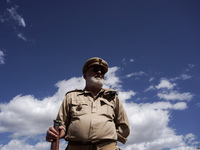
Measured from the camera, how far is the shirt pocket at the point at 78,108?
3178 mm

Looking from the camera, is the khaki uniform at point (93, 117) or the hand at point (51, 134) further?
the khaki uniform at point (93, 117)

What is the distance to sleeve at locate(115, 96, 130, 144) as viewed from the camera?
135 inches

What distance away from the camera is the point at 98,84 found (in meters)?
3.76

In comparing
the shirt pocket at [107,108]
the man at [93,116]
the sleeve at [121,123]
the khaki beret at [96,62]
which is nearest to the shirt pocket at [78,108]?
the man at [93,116]

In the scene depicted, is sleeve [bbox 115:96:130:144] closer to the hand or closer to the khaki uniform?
the khaki uniform

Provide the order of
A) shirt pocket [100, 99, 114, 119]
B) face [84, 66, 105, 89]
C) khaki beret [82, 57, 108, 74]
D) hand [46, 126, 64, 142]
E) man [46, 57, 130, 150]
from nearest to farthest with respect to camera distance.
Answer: hand [46, 126, 64, 142], man [46, 57, 130, 150], shirt pocket [100, 99, 114, 119], face [84, 66, 105, 89], khaki beret [82, 57, 108, 74]

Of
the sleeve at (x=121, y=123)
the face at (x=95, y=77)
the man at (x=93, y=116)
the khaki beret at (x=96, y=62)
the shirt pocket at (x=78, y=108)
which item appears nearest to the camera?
the man at (x=93, y=116)

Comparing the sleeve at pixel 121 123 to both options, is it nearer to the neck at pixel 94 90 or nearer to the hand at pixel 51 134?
the neck at pixel 94 90

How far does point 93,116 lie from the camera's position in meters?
3.09

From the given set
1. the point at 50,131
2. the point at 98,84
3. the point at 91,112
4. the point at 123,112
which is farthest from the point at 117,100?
the point at 50,131

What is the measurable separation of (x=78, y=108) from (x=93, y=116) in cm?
37

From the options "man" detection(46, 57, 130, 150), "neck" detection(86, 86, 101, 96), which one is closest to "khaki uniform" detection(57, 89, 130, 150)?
"man" detection(46, 57, 130, 150)

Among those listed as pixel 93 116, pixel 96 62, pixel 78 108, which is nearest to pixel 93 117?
pixel 93 116

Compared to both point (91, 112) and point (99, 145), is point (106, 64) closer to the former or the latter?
point (91, 112)
